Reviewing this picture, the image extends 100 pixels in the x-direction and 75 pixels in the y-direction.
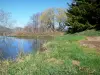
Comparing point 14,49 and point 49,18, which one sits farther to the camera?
point 49,18

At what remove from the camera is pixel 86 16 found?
23656 millimetres

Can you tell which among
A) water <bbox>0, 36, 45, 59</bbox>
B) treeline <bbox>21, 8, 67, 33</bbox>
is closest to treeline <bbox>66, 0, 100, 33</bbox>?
water <bbox>0, 36, 45, 59</bbox>

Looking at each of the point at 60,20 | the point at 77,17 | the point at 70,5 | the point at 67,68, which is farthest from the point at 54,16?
the point at 67,68

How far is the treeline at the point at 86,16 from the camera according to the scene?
22234 millimetres

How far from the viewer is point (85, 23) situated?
2386 cm

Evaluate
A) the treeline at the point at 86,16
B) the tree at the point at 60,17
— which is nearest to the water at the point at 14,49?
the treeline at the point at 86,16

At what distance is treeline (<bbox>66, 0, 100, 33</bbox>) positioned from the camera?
2223 cm

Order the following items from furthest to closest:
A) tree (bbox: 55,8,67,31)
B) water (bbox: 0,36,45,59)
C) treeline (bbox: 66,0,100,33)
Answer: tree (bbox: 55,8,67,31), treeline (bbox: 66,0,100,33), water (bbox: 0,36,45,59)

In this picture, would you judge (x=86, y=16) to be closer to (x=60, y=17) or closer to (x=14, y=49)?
(x=14, y=49)

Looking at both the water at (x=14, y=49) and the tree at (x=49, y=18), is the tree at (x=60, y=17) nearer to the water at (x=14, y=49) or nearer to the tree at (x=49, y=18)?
the tree at (x=49, y=18)

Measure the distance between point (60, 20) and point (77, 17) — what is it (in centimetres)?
2837

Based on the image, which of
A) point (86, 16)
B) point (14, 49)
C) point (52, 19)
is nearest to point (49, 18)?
point (52, 19)

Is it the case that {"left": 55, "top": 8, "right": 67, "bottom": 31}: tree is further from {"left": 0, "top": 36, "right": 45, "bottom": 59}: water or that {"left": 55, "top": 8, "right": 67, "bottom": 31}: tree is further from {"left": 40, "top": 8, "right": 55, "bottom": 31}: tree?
{"left": 0, "top": 36, "right": 45, "bottom": 59}: water

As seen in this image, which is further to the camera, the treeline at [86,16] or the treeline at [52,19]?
the treeline at [52,19]
